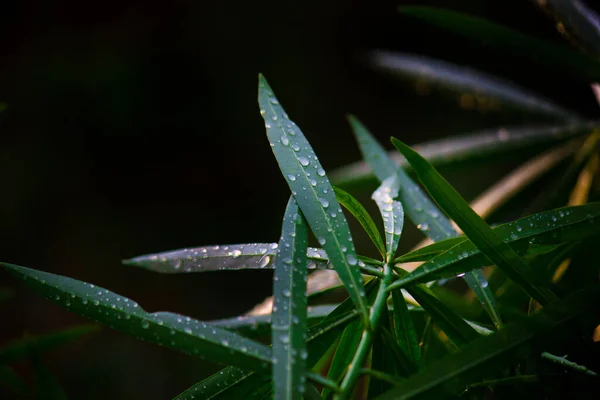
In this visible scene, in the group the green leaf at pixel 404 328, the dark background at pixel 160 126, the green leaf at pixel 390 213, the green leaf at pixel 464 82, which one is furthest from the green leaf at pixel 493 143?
the dark background at pixel 160 126

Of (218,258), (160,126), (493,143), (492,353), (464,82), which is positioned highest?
(160,126)

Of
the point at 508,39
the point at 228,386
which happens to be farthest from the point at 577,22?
the point at 228,386

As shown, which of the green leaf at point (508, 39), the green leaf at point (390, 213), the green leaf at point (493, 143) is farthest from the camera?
the green leaf at point (493, 143)

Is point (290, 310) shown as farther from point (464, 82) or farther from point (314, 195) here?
point (464, 82)

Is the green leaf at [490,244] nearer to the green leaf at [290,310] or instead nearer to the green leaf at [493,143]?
the green leaf at [290,310]

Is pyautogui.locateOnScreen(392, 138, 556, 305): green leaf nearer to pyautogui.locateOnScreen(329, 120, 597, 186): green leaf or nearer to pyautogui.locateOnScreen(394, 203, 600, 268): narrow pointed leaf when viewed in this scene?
pyautogui.locateOnScreen(394, 203, 600, 268): narrow pointed leaf

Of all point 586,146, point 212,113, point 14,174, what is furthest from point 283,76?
point 586,146

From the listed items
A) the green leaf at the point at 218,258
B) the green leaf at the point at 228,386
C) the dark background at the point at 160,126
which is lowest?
the green leaf at the point at 228,386
